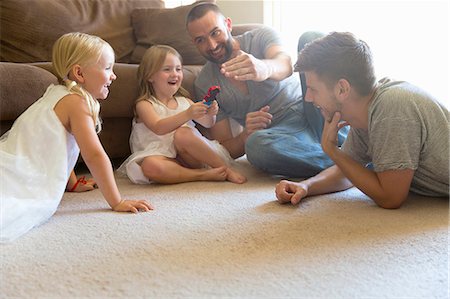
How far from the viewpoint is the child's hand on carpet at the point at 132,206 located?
3.96 feet

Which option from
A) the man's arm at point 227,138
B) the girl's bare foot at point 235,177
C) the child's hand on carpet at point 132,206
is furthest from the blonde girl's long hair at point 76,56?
the man's arm at point 227,138

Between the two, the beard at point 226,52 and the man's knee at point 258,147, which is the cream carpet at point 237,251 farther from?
the beard at point 226,52

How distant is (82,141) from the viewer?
48.1 inches

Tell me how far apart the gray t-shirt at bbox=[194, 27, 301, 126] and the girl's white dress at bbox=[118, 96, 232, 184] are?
126 mm

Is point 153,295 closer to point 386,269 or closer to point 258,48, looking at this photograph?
point 386,269

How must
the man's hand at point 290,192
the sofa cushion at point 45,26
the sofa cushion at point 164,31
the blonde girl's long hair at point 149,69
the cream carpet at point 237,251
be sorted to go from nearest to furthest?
the cream carpet at point 237,251
the man's hand at point 290,192
the blonde girl's long hair at point 149,69
the sofa cushion at point 45,26
the sofa cushion at point 164,31

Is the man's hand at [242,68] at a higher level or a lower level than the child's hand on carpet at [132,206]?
higher

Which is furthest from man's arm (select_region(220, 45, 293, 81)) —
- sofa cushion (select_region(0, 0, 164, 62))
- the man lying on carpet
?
sofa cushion (select_region(0, 0, 164, 62))

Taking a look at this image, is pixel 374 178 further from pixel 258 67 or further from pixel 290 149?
pixel 258 67

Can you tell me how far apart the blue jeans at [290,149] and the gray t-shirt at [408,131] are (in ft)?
1.19

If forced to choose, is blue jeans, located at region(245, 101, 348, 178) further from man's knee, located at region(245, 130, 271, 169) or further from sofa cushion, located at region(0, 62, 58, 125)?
sofa cushion, located at region(0, 62, 58, 125)

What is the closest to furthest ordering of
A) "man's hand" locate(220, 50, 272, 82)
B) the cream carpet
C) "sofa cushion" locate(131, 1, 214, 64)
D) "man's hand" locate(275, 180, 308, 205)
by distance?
the cream carpet
"man's hand" locate(275, 180, 308, 205)
"man's hand" locate(220, 50, 272, 82)
"sofa cushion" locate(131, 1, 214, 64)

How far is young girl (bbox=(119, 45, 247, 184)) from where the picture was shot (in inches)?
60.3

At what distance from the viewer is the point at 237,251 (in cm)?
92
